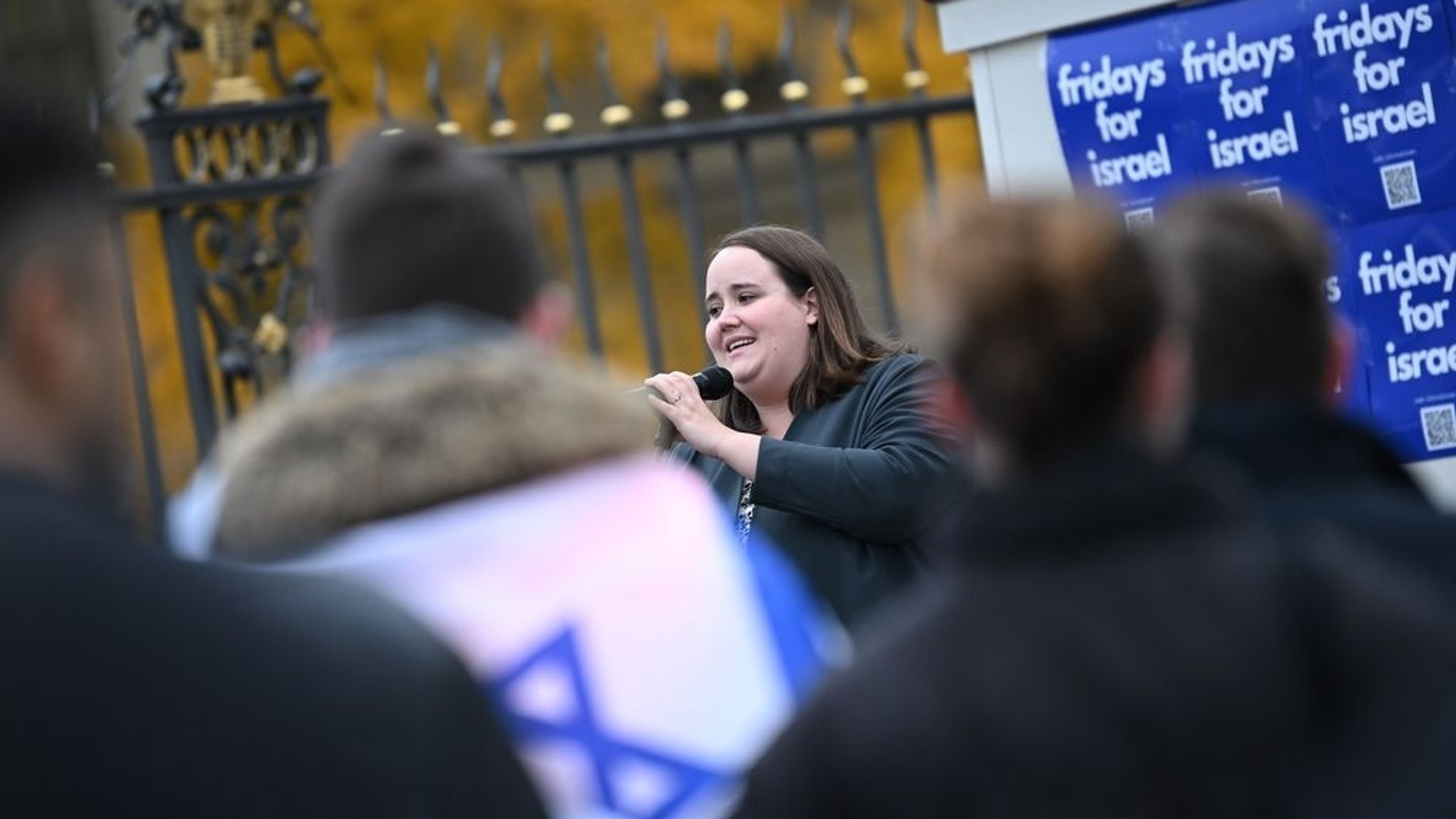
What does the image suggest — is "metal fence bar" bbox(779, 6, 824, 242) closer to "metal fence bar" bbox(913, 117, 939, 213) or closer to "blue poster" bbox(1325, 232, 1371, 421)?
"metal fence bar" bbox(913, 117, 939, 213)

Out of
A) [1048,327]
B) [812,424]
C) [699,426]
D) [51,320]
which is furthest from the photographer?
[812,424]

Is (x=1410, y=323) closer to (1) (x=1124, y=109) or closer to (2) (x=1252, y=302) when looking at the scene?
(1) (x=1124, y=109)

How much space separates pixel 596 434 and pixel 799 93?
412cm

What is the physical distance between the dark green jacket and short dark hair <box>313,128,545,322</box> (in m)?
2.28

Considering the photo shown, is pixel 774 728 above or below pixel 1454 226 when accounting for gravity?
below

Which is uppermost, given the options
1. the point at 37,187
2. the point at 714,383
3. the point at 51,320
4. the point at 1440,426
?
the point at 37,187

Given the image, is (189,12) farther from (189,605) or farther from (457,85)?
(189,605)

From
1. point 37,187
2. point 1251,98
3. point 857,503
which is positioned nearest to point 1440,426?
point 1251,98

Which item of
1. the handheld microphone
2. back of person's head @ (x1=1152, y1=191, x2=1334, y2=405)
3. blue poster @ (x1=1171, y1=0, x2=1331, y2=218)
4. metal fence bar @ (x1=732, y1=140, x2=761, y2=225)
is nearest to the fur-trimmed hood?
back of person's head @ (x1=1152, y1=191, x2=1334, y2=405)

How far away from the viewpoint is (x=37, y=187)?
2045mm

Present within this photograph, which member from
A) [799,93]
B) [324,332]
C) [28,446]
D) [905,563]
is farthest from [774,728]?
[799,93]

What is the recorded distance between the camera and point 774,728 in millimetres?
2502

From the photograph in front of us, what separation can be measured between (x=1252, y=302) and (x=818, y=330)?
8.70 ft

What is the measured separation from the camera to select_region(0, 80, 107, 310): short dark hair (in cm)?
202
